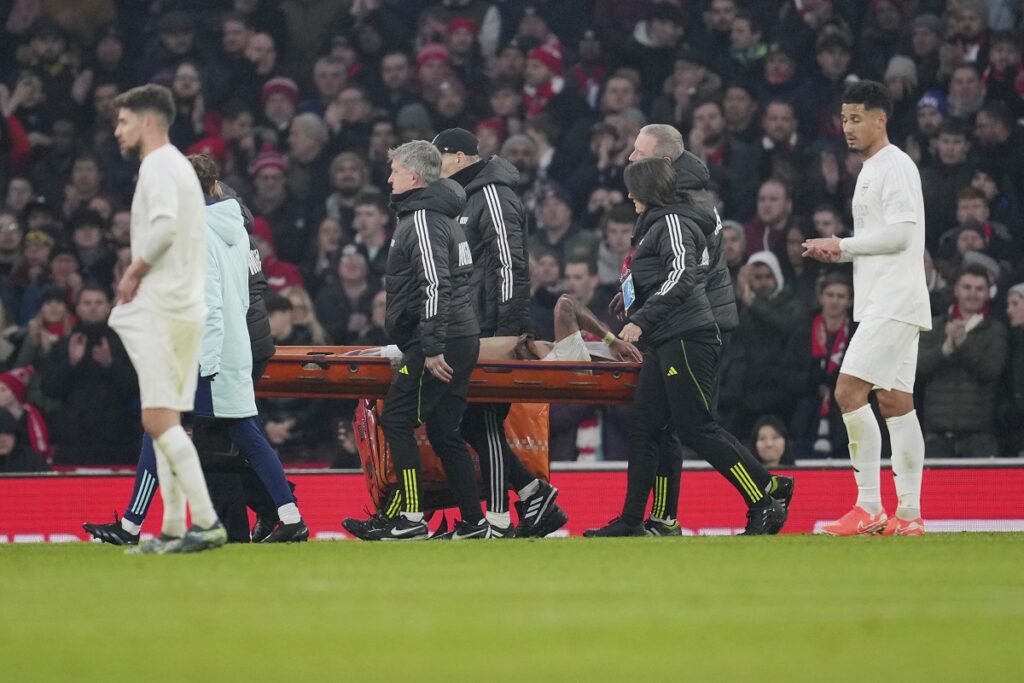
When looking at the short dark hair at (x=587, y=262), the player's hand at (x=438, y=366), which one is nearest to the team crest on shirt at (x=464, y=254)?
the player's hand at (x=438, y=366)

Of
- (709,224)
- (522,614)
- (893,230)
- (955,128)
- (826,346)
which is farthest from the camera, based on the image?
(955,128)

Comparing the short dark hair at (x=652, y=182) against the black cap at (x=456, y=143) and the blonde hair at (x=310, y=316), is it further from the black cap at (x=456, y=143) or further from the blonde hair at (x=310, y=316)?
the blonde hair at (x=310, y=316)

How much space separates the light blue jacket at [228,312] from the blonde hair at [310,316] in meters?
4.53

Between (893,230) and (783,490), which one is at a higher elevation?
(893,230)

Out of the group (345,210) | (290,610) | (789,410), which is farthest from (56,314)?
(290,610)

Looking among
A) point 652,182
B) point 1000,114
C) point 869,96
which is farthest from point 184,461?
point 1000,114

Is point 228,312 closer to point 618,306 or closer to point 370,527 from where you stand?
point 370,527

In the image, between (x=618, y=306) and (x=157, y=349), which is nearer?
(x=157, y=349)

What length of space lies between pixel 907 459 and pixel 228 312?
3533mm

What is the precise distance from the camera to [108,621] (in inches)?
244

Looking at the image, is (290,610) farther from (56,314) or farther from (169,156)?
(56,314)

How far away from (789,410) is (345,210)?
4542 mm

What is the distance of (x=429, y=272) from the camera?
995 cm

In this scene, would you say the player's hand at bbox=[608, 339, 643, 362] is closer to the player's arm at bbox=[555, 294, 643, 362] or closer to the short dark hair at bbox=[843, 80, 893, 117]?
the player's arm at bbox=[555, 294, 643, 362]
